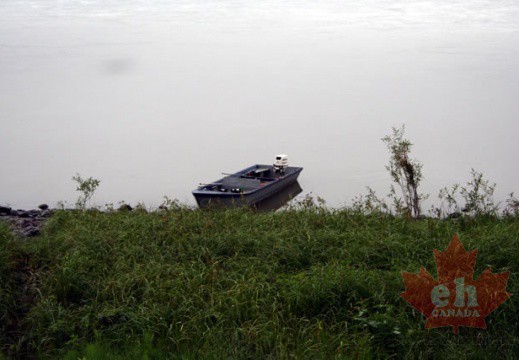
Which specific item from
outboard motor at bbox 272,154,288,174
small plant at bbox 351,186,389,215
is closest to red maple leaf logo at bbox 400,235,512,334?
small plant at bbox 351,186,389,215

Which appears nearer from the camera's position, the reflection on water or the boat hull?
the boat hull

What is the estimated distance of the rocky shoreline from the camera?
5.91m

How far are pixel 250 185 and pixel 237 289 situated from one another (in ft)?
13.2

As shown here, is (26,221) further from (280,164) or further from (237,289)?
(280,164)

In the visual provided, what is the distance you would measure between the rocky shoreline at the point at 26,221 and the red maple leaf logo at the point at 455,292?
304 centimetres

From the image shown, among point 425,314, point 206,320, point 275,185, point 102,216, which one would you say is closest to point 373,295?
point 425,314

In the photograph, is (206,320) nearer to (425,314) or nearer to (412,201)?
(425,314)

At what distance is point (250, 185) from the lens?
28.4 feet

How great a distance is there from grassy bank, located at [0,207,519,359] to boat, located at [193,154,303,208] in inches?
69.2

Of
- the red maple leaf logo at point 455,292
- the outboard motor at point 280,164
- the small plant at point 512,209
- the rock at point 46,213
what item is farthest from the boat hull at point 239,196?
the red maple leaf logo at point 455,292

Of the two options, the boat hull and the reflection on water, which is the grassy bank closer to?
the boat hull

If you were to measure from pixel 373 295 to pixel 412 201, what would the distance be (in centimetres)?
290

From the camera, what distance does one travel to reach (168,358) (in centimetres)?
415

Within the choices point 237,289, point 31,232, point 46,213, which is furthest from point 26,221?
point 237,289
